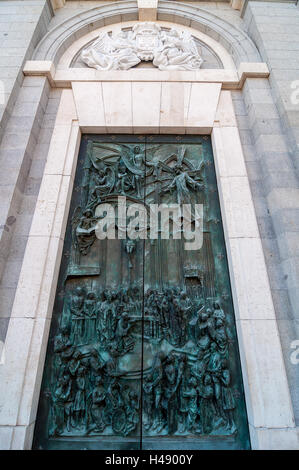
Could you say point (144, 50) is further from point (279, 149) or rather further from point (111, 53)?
point (279, 149)

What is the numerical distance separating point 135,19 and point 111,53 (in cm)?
169

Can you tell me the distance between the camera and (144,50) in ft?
21.5

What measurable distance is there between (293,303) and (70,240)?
383cm

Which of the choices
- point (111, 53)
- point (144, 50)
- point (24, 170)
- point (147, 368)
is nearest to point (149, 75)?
point (144, 50)

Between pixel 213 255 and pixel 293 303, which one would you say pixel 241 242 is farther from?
pixel 293 303

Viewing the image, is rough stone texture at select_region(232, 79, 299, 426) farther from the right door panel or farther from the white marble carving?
the white marble carving

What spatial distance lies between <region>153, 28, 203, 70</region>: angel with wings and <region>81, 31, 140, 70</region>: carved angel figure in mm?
602

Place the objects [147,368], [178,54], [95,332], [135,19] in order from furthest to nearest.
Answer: [135,19] → [178,54] → [95,332] → [147,368]

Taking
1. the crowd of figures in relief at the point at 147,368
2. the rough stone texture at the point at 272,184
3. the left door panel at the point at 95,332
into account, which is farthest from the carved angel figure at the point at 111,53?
the crowd of figures in relief at the point at 147,368

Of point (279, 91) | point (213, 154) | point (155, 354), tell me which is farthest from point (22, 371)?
point (279, 91)

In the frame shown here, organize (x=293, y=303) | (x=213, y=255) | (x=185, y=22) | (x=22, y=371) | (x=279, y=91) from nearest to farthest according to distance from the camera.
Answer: (x=22, y=371) → (x=293, y=303) → (x=213, y=255) → (x=279, y=91) → (x=185, y=22)

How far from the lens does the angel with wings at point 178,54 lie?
632 cm

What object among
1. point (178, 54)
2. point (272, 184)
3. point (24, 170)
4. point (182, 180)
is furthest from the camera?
point (178, 54)

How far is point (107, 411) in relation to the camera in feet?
12.5
